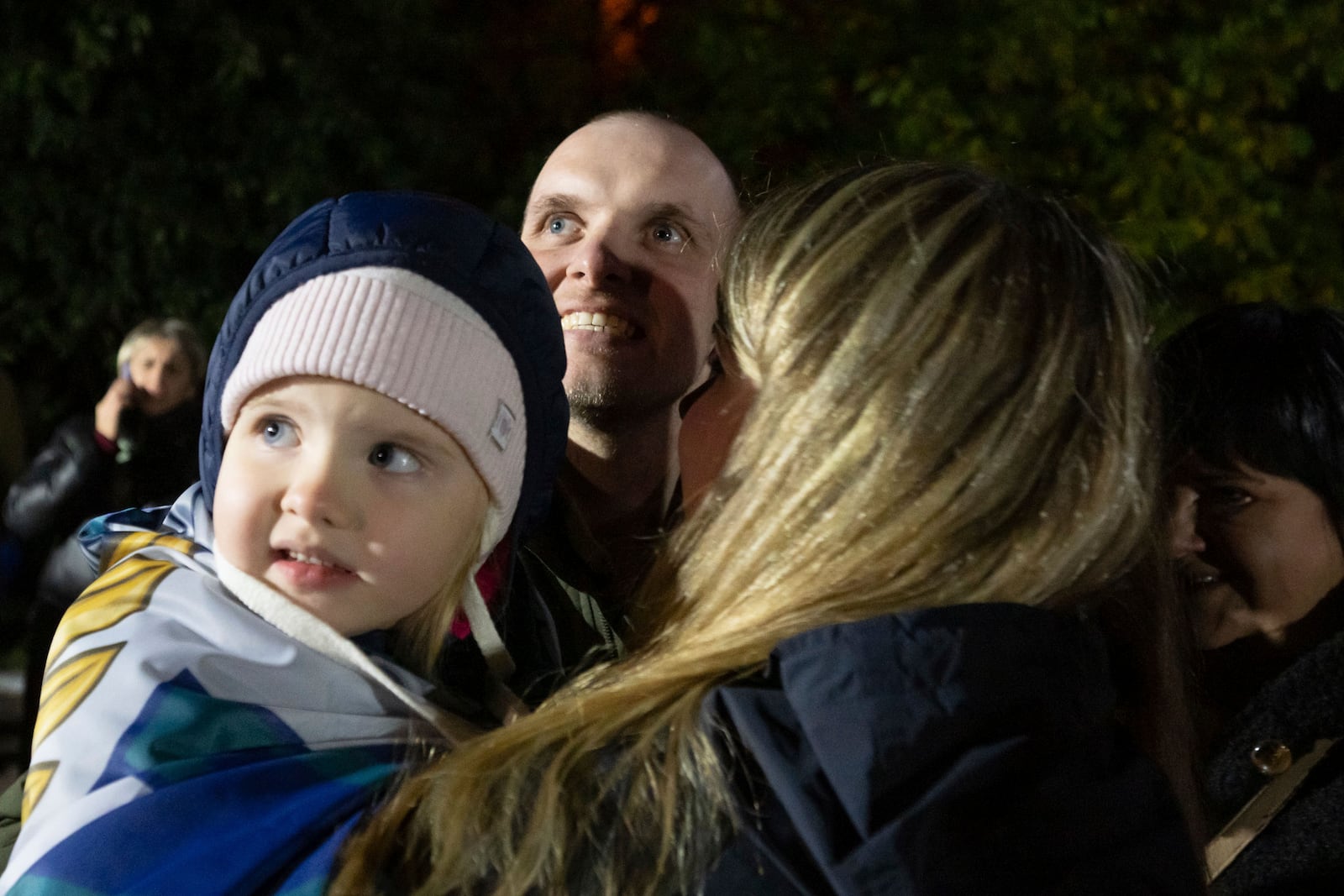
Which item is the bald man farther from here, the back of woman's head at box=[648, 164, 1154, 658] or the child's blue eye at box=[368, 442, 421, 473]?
the back of woman's head at box=[648, 164, 1154, 658]

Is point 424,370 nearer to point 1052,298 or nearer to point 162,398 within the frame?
point 1052,298

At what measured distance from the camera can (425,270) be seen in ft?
6.27

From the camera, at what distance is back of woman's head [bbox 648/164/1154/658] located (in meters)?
1.56

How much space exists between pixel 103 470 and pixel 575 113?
517 centimetres

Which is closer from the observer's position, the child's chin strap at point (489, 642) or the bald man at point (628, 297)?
the child's chin strap at point (489, 642)

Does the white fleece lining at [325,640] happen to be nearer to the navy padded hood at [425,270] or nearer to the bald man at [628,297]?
the navy padded hood at [425,270]

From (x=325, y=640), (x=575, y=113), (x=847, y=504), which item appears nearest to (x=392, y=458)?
(x=325, y=640)

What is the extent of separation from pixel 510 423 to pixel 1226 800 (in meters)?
1.31

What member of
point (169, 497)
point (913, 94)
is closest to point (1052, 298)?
point (169, 497)

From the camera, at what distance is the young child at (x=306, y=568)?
1546 mm

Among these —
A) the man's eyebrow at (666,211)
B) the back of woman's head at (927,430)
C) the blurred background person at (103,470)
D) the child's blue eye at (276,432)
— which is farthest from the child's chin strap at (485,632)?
the blurred background person at (103,470)

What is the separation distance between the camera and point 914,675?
1405mm

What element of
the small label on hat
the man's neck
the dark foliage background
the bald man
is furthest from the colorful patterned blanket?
the dark foliage background

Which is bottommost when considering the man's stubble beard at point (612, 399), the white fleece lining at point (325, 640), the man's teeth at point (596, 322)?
the white fleece lining at point (325, 640)
